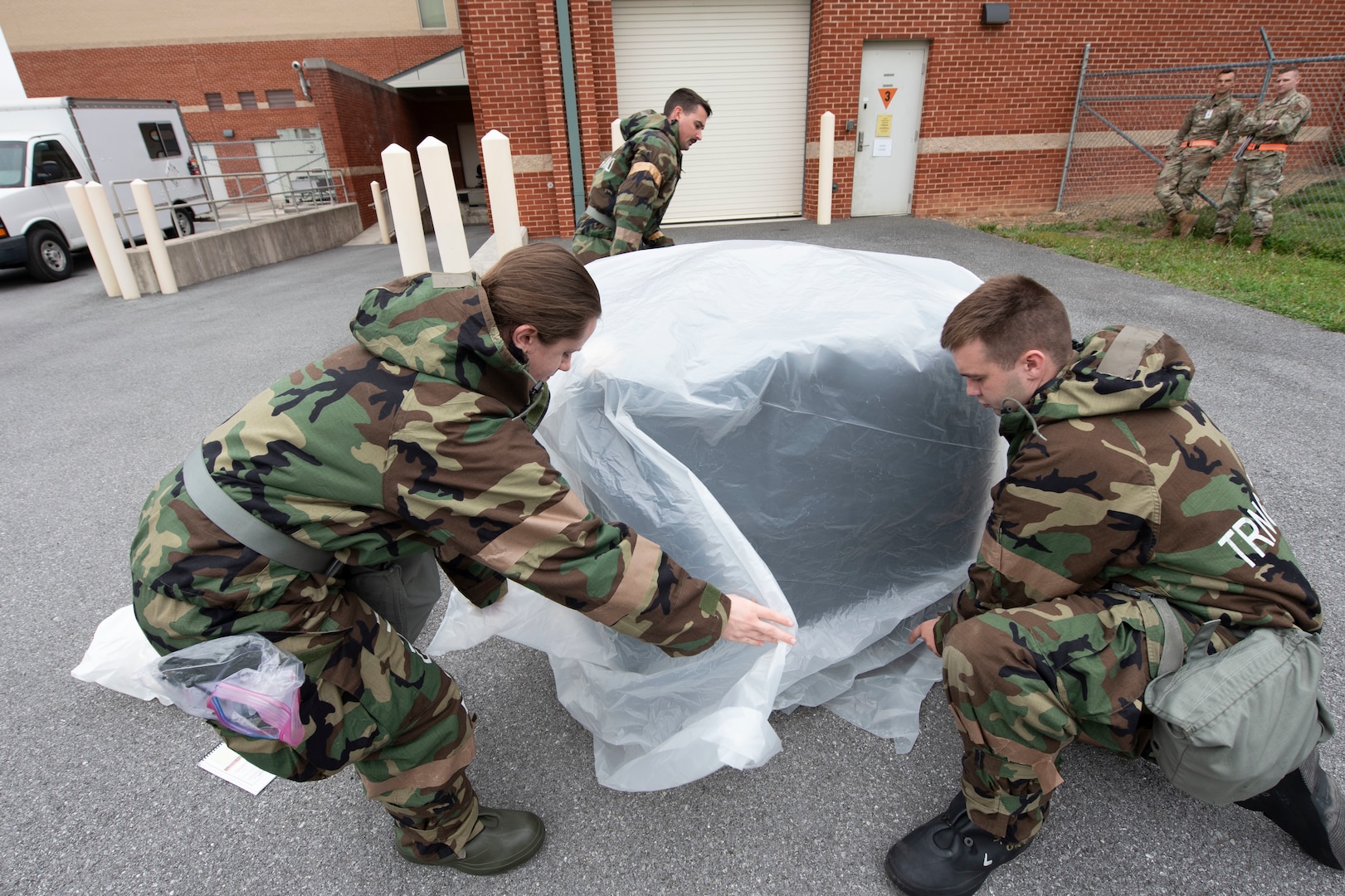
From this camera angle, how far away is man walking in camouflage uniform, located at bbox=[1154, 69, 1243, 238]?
7.76 meters

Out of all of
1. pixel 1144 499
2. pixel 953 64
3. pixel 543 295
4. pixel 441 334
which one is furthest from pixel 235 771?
pixel 953 64

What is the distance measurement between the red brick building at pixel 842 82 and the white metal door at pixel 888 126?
2 centimetres

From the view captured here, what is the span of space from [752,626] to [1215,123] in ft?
32.1

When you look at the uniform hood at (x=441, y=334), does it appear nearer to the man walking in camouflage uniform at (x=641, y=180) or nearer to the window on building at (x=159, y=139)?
the man walking in camouflage uniform at (x=641, y=180)

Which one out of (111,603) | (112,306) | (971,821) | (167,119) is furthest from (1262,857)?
(167,119)

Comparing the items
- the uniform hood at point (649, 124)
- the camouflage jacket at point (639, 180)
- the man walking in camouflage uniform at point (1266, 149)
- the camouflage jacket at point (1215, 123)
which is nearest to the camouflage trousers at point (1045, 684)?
the camouflage jacket at point (639, 180)

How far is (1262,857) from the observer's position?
1.48 m

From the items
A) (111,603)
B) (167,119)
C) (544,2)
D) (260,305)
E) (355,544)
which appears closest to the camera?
(355,544)

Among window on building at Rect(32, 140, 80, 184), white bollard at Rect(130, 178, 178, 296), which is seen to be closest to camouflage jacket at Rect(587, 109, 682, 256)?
white bollard at Rect(130, 178, 178, 296)

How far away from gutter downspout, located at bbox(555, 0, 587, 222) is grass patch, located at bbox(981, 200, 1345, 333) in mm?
5441

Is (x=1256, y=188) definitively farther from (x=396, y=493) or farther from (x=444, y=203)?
(x=396, y=493)

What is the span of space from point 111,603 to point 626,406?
2.29m

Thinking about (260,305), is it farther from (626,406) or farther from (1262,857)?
(1262,857)

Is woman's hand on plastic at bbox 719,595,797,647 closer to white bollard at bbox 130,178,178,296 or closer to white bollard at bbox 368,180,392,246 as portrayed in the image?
white bollard at bbox 130,178,178,296
